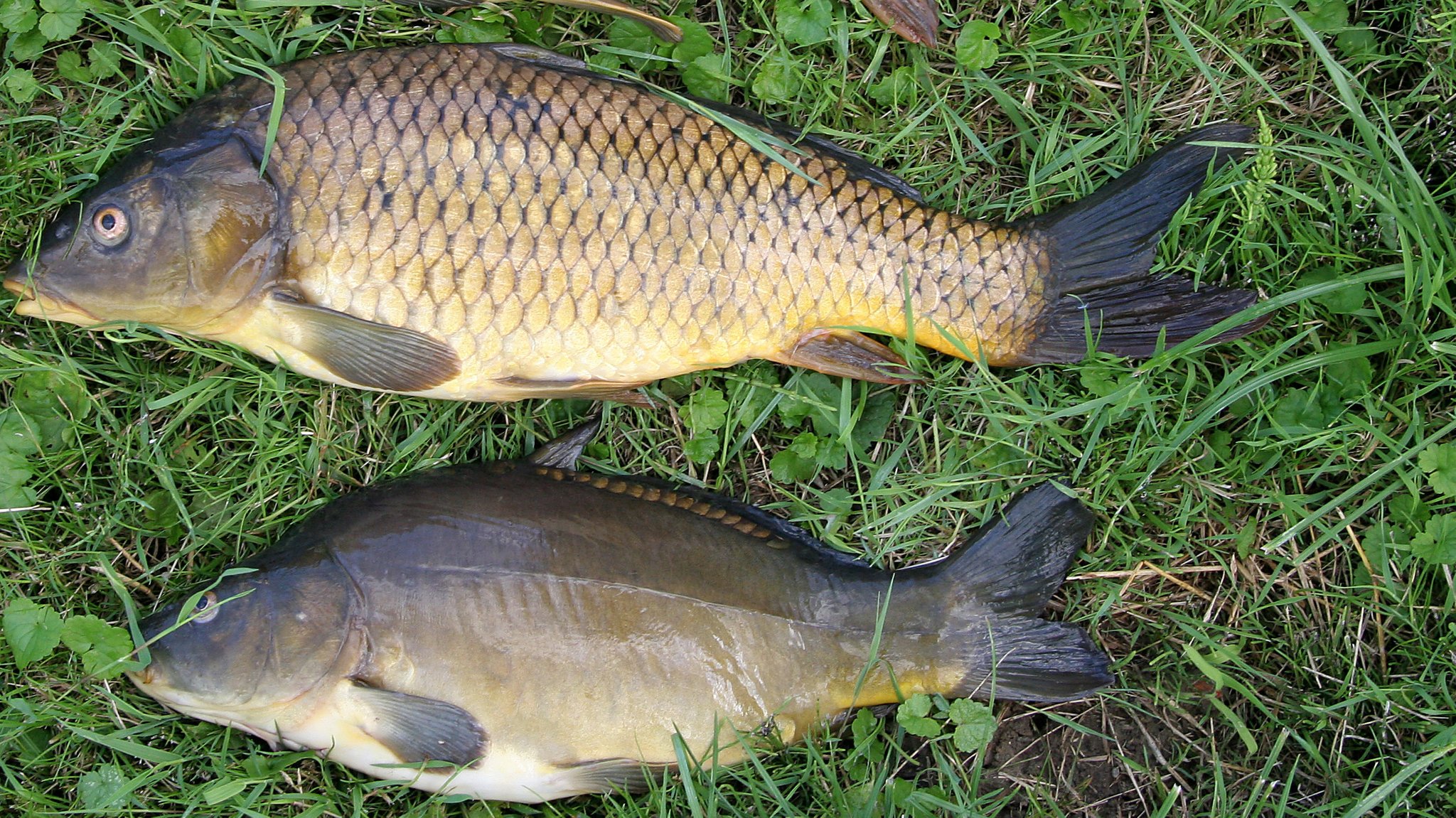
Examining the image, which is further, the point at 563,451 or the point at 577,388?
the point at 563,451

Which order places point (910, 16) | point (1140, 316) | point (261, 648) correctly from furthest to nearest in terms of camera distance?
1. point (910, 16)
2. point (1140, 316)
3. point (261, 648)

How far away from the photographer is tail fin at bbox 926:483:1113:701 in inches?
98.7

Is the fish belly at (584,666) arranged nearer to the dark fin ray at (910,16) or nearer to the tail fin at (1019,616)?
the tail fin at (1019,616)

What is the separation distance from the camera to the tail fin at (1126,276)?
249 centimetres

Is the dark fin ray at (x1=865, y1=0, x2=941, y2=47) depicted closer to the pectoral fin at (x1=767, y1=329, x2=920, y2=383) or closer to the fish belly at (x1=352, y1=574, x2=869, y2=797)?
the pectoral fin at (x1=767, y1=329, x2=920, y2=383)

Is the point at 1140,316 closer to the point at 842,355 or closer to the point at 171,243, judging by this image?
the point at 842,355

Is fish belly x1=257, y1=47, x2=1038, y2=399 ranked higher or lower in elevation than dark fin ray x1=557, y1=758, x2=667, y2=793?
higher

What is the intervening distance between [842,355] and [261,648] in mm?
1437

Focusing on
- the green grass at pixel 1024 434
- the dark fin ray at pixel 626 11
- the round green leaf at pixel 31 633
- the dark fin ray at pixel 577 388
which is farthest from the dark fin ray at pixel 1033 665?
the round green leaf at pixel 31 633

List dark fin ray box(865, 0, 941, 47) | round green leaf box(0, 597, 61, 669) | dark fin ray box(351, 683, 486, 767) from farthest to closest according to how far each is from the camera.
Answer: dark fin ray box(865, 0, 941, 47), round green leaf box(0, 597, 61, 669), dark fin ray box(351, 683, 486, 767)

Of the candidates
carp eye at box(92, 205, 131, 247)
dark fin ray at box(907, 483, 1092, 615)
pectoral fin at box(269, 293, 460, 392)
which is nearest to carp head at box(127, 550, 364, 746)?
pectoral fin at box(269, 293, 460, 392)

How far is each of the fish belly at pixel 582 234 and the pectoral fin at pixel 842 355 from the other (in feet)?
0.11

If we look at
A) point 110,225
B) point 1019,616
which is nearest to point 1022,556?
point 1019,616

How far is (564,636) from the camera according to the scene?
233 cm
